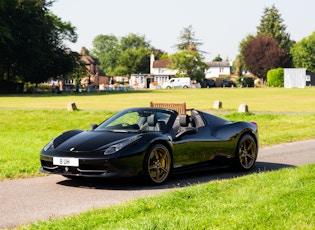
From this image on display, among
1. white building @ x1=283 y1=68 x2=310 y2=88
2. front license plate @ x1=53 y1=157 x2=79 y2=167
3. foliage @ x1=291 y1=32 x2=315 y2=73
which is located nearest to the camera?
front license plate @ x1=53 y1=157 x2=79 y2=167

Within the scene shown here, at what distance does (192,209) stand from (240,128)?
4.67 m

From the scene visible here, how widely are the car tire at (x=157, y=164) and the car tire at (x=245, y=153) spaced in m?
1.93

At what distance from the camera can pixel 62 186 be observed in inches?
378

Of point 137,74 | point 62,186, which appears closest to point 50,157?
point 62,186

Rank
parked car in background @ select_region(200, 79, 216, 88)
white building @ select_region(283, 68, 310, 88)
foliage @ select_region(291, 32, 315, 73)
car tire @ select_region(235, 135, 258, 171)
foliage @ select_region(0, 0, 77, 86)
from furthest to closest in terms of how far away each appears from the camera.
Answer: foliage @ select_region(291, 32, 315, 73)
parked car in background @ select_region(200, 79, 216, 88)
white building @ select_region(283, 68, 310, 88)
foliage @ select_region(0, 0, 77, 86)
car tire @ select_region(235, 135, 258, 171)

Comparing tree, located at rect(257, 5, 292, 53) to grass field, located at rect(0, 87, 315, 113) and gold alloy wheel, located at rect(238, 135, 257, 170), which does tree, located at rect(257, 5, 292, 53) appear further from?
gold alloy wheel, located at rect(238, 135, 257, 170)

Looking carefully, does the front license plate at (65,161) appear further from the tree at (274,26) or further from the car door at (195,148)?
the tree at (274,26)

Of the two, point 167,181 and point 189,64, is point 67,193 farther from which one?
point 189,64

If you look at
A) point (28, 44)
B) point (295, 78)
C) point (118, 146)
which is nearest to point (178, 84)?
point (295, 78)

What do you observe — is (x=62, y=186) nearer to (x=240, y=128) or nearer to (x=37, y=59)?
(x=240, y=128)

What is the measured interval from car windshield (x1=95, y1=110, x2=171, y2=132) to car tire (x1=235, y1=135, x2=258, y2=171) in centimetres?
172

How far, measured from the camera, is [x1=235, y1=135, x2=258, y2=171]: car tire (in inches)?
448

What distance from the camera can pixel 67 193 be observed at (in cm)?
895

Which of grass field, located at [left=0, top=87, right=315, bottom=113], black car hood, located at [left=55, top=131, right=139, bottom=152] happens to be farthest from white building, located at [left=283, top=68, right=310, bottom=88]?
black car hood, located at [left=55, top=131, right=139, bottom=152]
